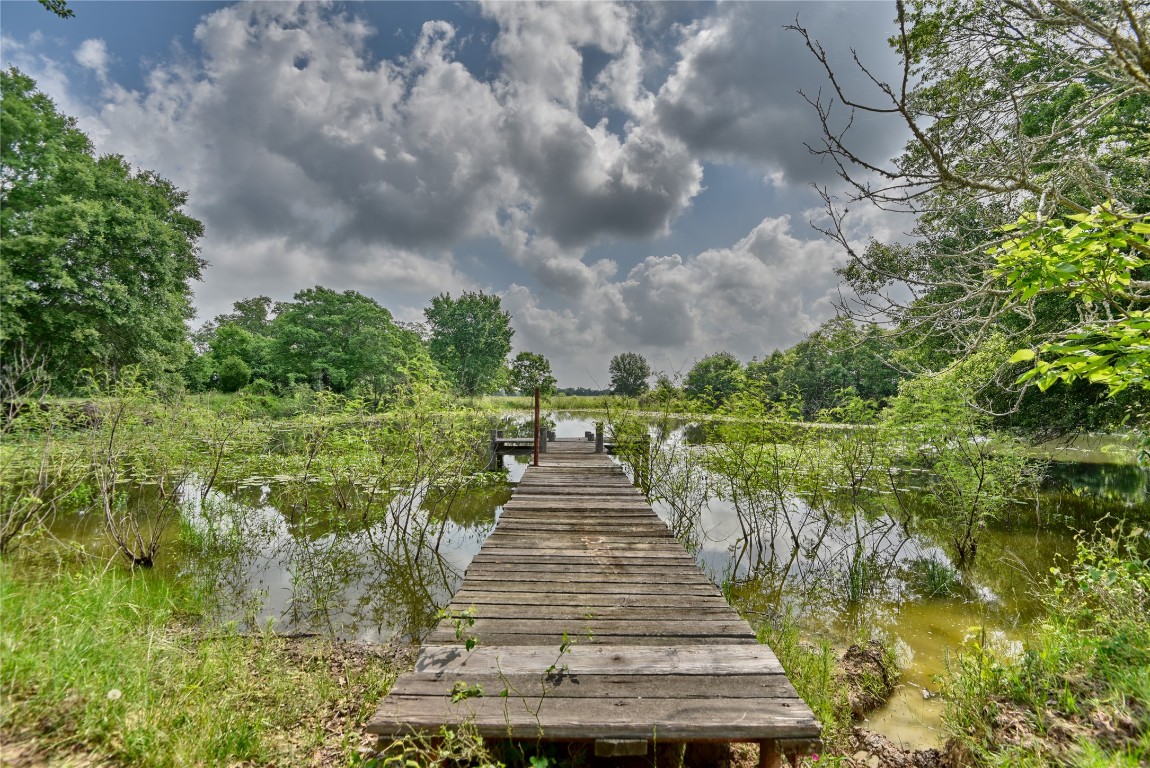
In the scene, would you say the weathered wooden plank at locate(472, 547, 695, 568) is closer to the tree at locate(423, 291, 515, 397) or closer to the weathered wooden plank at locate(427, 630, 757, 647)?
the weathered wooden plank at locate(427, 630, 757, 647)

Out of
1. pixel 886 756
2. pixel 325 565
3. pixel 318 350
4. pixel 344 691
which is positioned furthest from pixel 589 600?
pixel 318 350

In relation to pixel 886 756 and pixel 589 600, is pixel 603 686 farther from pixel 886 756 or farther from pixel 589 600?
pixel 886 756

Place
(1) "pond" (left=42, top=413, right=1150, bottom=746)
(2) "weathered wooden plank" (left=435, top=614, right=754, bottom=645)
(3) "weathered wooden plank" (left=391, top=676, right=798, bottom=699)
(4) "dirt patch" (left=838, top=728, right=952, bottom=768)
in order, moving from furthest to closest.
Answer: (1) "pond" (left=42, top=413, right=1150, bottom=746), (2) "weathered wooden plank" (left=435, top=614, right=754, bottom=645), (4) "dirt patch" (left=838, top=728, right=952, bottom=768), (3) "weathered wooden plank" (left=391, top=676, right=798, bottom=699)

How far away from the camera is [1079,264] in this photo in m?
2.72

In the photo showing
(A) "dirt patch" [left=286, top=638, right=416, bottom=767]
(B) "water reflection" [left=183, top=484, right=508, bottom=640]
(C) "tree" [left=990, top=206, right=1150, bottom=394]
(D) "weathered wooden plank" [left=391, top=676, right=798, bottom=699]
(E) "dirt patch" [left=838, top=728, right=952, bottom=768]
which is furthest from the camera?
(B) "water reflection" [left=183, top=484, right=508, bottom=640]

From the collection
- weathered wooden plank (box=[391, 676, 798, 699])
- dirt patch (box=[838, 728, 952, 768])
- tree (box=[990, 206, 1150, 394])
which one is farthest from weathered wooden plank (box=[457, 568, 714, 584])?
tree (box=[990, 206, 1150, 394])

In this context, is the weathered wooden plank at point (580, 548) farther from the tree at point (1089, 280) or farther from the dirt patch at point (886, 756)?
the tree at point (1089, 280)

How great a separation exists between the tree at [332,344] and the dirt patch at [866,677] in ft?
117

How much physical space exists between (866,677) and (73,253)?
27641 mm

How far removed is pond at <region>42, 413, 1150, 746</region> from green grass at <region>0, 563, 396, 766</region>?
0.77 m

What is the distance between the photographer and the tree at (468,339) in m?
46.2

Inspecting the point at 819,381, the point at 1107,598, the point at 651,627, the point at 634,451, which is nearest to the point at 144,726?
the point at 651,627

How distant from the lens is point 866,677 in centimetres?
468

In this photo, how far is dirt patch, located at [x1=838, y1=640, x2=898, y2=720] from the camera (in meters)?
4.39
